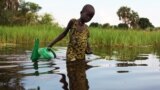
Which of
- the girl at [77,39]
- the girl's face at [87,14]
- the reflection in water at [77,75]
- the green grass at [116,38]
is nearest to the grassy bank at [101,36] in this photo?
the green grass at [116,38]

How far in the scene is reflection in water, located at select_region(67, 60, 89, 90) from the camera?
15.6 ft

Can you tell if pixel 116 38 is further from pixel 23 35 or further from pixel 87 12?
pixel 87 12

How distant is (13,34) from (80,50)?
10.8 m

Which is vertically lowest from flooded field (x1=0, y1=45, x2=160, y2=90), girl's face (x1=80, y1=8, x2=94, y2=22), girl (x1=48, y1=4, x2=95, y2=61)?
flooded field (x1=0, y1=45, x2=160, y2=90)

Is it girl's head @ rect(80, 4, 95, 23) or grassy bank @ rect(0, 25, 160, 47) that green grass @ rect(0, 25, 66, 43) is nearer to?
grassy bank @ rect(0, 25, 160, 47)

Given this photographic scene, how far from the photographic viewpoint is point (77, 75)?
224 inches

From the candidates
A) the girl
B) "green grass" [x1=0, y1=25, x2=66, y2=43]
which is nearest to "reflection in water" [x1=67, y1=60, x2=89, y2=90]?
the girl

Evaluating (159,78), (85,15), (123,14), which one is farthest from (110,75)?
(123,14)

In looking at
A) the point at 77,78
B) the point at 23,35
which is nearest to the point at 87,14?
the point at 77,78

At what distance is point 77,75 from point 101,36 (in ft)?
33.6

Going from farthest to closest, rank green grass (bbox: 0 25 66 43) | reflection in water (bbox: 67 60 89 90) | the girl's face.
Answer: green grass (bbox: 0 25 66 43)
the girl's face
reflection in water (bbox: 67 60 89 90)

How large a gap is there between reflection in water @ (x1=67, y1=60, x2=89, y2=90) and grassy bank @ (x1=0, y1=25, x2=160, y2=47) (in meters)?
8.66

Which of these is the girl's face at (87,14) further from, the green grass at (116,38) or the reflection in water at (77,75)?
the green grass at (116,38)

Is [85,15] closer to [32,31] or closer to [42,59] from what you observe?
[42,59]
